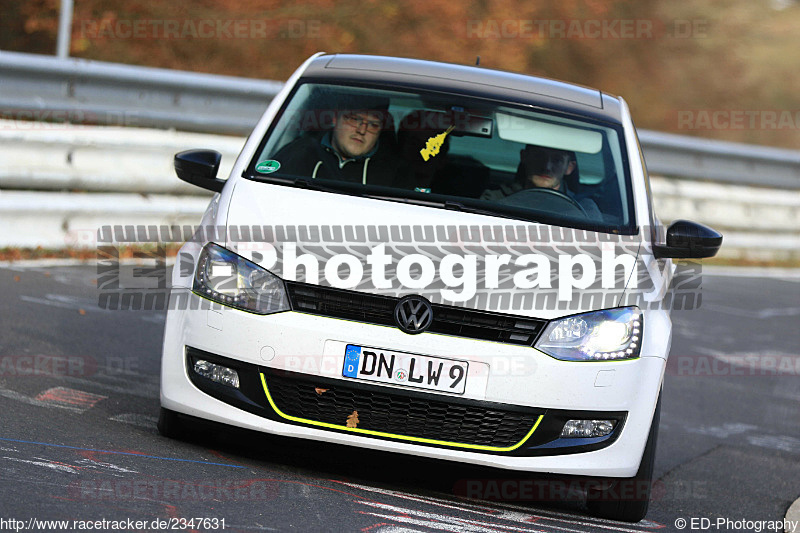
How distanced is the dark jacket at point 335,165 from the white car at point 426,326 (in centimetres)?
5

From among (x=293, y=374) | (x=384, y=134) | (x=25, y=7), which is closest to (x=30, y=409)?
(x=293, y=374)

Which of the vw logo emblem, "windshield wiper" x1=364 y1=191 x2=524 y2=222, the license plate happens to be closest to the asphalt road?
the license plate

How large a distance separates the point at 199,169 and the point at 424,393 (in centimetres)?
170

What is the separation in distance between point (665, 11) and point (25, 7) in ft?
60.3

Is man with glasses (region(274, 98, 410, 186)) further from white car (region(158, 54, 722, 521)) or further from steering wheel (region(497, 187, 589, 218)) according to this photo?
steering wheel (region(497, 187, 589, 218))

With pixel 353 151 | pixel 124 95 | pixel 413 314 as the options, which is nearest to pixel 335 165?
pixel 353 151

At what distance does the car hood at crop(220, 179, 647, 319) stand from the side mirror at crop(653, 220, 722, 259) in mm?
235

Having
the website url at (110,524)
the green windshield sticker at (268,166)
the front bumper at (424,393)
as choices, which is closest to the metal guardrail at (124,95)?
the green windshield sticker at (268,166)

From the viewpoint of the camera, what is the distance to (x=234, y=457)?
5086mm

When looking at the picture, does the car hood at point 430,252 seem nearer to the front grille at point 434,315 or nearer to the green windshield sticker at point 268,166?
the front grille at point 434,315

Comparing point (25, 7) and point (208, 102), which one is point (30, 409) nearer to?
point (208, 102)

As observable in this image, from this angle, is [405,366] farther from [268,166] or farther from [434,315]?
[268,166]

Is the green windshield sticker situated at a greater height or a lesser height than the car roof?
lesser

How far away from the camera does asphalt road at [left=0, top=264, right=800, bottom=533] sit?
4.27 meters
